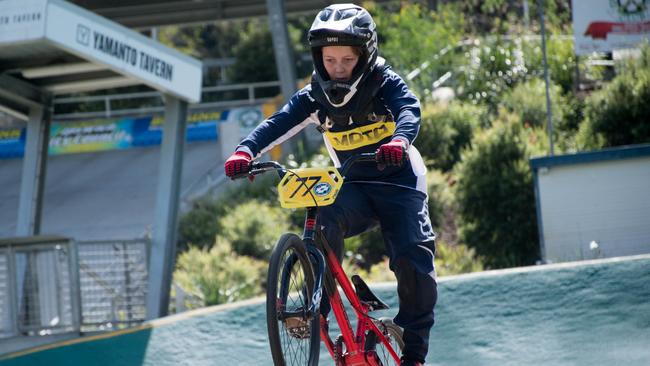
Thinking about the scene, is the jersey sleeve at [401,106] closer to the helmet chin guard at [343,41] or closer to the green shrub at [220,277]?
the helmet chin guard at [343,41]

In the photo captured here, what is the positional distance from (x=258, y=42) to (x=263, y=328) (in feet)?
98.0

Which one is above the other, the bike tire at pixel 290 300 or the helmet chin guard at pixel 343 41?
the helmet chin guard at pixel 343 41

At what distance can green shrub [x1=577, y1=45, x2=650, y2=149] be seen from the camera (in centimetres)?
1567

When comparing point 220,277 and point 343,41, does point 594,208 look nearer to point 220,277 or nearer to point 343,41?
point 220,277

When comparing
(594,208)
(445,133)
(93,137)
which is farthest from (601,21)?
(93,137)

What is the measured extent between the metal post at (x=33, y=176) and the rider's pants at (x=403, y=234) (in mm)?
8010

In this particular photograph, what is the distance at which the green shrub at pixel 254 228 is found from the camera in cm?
1736

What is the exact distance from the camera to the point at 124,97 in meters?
33.7

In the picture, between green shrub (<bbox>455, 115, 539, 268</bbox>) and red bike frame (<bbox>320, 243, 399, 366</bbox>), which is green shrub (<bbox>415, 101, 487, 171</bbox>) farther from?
red bike frame (<bbox>320, 243, 399, 366</bbox>)

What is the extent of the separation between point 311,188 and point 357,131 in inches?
29.7

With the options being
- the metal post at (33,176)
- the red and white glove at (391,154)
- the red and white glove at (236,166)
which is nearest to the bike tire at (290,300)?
the red and white glove at (236,166)

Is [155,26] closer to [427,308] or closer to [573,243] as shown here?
[573,243]

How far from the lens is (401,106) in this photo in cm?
603

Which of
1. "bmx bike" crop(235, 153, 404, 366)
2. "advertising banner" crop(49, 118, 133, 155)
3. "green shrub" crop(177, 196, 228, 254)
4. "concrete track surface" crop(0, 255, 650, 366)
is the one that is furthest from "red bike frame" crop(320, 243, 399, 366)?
"advertising banner" crop(49, 118, 133, 155)
